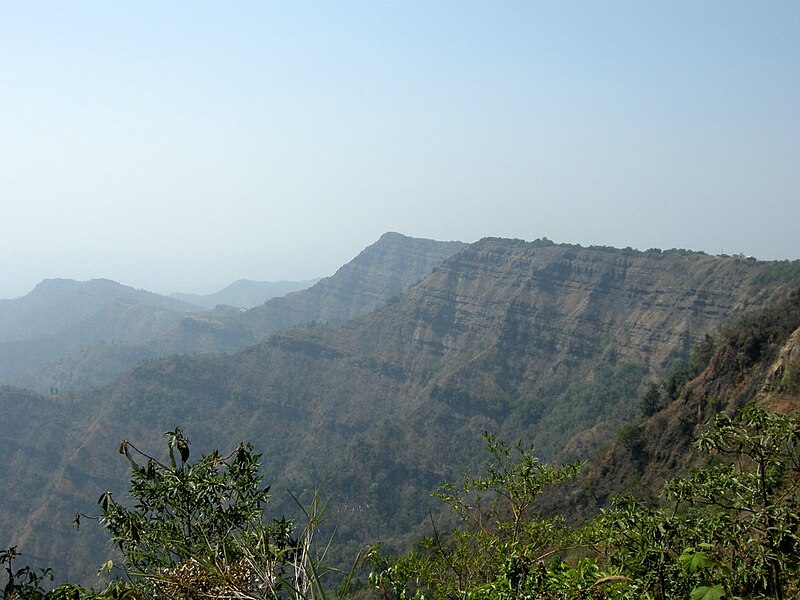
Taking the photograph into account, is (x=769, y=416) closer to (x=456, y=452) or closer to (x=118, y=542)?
(x=118, y=542)

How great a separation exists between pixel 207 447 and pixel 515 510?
10633 cm

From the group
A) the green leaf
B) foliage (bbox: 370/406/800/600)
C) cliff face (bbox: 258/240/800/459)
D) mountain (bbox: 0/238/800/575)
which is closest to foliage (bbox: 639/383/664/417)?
mountain (bbox: 0/238/800/575)

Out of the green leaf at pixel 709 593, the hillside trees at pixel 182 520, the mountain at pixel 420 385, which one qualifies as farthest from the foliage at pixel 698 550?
the mountain at pixel 420 385

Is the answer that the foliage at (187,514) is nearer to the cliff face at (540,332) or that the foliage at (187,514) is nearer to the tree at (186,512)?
the tree at (186,512)

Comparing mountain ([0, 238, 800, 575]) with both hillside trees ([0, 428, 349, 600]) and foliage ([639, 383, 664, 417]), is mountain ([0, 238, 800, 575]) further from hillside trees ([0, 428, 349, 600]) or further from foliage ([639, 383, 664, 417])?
hillside trees ([0, 428, 349, 600])

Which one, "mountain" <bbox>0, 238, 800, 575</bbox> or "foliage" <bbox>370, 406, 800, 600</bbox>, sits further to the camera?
"mountain" <bbox>0, 238, 800, 575</bbox>

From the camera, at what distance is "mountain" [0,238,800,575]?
82438 millimetres

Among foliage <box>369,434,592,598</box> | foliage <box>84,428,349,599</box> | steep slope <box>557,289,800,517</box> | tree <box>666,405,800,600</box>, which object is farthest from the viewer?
steep slope <box>557,289,800,517</box>

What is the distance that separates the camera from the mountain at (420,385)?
8244 centimetres

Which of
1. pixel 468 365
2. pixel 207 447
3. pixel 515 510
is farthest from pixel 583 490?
pixel 207 447

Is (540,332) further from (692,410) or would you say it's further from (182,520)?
(182,520)

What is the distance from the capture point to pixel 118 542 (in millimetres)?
6414

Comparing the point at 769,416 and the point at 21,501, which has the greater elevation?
the point at 769,416

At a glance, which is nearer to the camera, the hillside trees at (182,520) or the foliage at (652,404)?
the hillside trees at (182,520)
